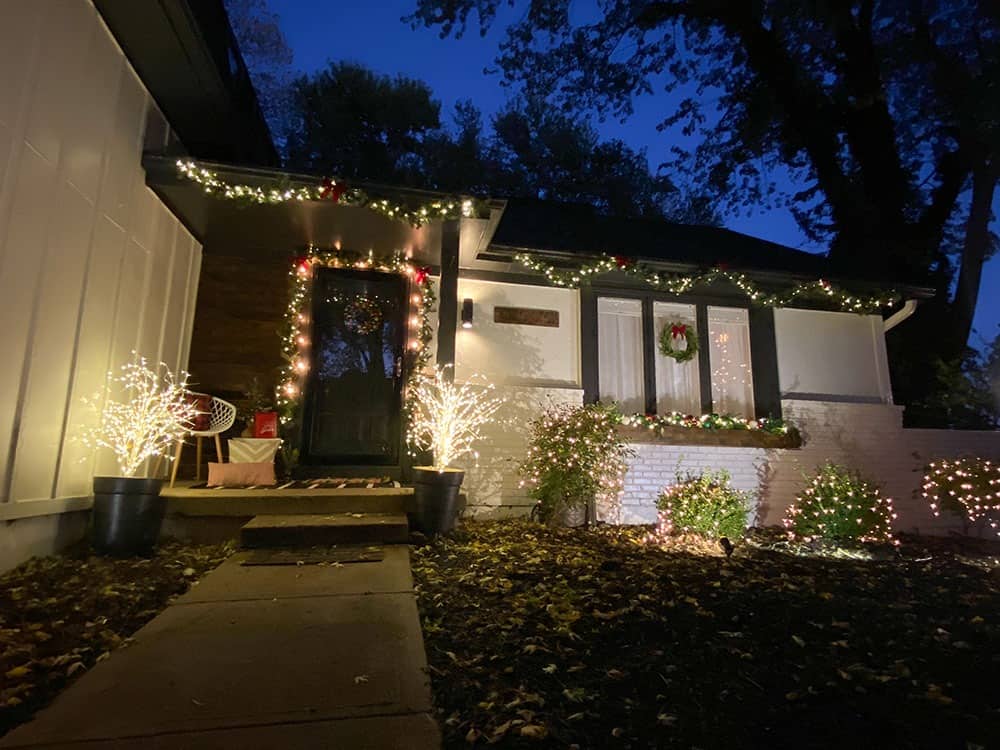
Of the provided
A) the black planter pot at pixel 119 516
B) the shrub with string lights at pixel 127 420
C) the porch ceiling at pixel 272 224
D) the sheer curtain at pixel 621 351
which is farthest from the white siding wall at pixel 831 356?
the black planter pot at pixel 119 516

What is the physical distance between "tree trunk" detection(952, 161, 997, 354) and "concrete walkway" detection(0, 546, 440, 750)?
11.5 meters

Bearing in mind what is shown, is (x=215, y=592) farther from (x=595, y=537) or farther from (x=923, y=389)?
(x=923, y=389)

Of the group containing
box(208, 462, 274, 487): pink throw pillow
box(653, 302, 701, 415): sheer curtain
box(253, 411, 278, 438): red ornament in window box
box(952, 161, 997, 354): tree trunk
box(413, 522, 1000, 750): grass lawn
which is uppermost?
box(952, 161, 997, 354): tree trunk

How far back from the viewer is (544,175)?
53.5 ft

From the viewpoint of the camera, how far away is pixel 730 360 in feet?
24.3

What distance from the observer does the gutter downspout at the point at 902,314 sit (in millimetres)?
7199

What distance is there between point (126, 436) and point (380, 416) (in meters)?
2.61

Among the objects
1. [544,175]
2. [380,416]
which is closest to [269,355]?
[380,416]

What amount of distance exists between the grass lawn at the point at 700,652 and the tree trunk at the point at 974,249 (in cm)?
787

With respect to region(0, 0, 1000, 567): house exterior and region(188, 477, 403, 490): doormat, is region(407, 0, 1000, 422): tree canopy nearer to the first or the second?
region(0, 0, 1000, 567): house exterior

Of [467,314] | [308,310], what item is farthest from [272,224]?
[467,314]

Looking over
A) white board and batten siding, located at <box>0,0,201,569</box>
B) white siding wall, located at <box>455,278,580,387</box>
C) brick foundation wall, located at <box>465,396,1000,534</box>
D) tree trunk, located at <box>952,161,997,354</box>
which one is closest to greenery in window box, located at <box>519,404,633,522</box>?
brick foundation wall, located at <box>465,396,1000,534</box>

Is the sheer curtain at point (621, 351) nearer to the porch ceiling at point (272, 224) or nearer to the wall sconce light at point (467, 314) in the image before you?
the wall sconce light at point (467, 314)

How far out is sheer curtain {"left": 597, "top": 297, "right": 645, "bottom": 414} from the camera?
7.02m
